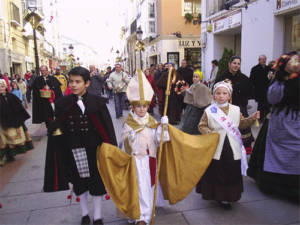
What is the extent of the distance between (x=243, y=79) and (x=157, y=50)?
19180 millimetres

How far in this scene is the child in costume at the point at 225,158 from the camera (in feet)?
10.6

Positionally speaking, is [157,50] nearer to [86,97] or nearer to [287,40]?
[287,40]

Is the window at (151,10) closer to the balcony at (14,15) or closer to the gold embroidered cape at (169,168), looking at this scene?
the balcony at (14,15)

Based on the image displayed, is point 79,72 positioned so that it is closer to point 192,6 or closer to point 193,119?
point 193,119

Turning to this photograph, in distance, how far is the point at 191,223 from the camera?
3.07 m

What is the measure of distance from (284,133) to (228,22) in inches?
395

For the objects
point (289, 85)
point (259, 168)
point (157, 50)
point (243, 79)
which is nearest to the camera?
point (289, 85)

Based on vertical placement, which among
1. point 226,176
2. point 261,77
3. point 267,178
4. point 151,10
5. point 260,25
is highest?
point 151,10

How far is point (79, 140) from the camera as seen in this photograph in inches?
116

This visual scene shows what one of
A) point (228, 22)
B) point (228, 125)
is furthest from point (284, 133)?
point (228, 22)

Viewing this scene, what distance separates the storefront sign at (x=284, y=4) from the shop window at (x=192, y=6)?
46.9 ft

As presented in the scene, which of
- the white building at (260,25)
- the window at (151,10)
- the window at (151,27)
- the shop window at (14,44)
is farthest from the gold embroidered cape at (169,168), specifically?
the shop window at (14,44)


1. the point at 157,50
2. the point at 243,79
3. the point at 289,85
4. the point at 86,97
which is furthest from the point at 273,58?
the point at 157,50

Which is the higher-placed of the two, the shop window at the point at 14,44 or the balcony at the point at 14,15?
Result: the balcony at the point at 14,15
